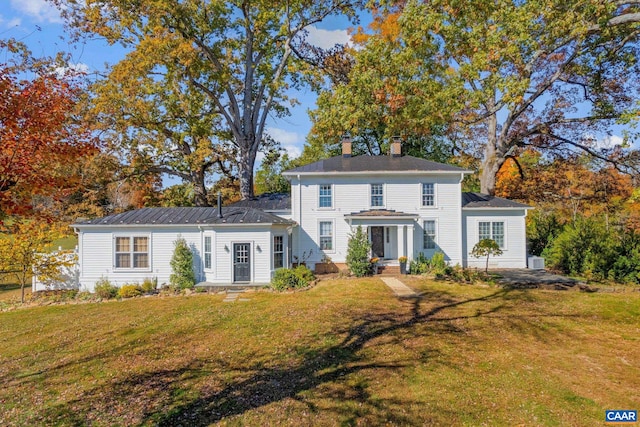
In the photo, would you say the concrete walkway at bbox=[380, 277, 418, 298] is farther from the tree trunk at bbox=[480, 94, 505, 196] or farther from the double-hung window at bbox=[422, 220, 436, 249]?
the tree trunk at bbox=[480, 94, 505, 196]

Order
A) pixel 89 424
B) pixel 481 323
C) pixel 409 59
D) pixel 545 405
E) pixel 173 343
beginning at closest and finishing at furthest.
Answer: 1. pixel 89 424
2. pixel 545 405
3. pixel 173 343
4. pixel 481 323
5. pixel 409 59

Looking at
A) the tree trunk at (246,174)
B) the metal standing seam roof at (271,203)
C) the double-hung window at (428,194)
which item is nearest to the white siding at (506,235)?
the double-hung window at (428,194)

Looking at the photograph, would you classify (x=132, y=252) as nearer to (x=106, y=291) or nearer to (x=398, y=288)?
(x=106, y=291)

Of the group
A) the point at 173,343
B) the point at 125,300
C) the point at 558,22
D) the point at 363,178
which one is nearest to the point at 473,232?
the point at 363,178

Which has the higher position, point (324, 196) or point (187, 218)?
point (324, 196)

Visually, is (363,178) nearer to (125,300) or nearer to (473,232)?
(473,232)

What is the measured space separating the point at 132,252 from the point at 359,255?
11.2m

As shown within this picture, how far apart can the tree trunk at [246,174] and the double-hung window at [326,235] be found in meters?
7.57

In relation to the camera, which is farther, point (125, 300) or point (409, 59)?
point (409, 59)

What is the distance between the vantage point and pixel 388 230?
19328 mm

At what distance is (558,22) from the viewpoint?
635 inches

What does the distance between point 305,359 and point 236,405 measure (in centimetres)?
209

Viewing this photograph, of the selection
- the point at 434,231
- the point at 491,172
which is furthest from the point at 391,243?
the point at 491,172

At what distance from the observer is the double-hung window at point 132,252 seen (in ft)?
52.2
